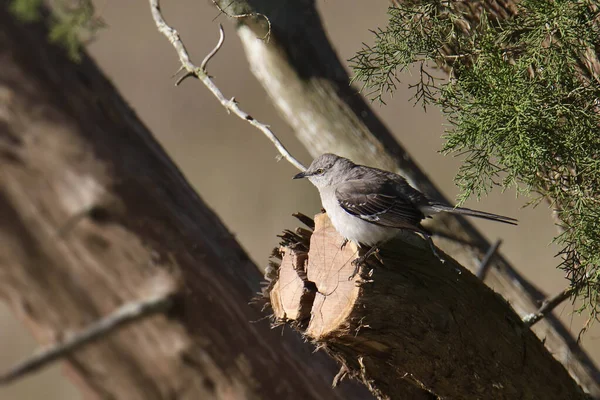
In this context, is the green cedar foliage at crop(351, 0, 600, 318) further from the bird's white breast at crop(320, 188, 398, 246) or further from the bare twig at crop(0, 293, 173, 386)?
the bare twig at crop(0, 293, 173, 386)

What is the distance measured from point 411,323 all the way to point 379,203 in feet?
3.36

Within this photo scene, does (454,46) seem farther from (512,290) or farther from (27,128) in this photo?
(27,128)

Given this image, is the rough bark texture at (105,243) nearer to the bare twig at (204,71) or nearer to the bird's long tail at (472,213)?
the bare twig at (204,71)

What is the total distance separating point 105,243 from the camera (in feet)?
7.15

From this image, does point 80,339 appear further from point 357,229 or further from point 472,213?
point 472,213

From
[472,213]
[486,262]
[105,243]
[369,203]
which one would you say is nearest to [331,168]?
[369,203]

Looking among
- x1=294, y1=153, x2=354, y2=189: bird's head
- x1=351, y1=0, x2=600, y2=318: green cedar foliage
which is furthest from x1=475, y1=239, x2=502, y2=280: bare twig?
x1=294, y1=153, x2=354, y2=189: bird's head

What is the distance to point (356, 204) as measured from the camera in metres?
3.85

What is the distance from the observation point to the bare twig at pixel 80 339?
6.71ft

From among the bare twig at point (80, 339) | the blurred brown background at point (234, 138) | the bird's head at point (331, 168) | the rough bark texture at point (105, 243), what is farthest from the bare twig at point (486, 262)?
the blurred brown background at point (234, 138)

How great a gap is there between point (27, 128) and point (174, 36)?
6.38 ft

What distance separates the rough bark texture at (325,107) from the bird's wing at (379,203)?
0.67m

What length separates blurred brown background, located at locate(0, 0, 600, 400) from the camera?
10.1 m

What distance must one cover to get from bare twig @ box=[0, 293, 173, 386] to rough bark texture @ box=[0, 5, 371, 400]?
78mm
